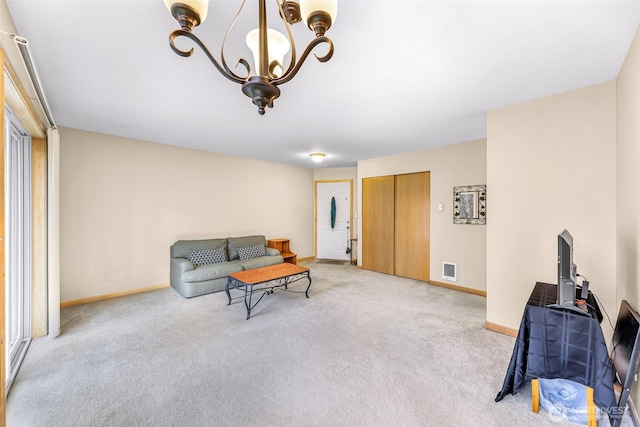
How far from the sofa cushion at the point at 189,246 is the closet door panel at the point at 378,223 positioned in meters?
2.98

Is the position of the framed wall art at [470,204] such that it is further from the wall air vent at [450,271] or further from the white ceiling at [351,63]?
the white ceiling at [351,63]

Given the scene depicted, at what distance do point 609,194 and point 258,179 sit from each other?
5.15 metres

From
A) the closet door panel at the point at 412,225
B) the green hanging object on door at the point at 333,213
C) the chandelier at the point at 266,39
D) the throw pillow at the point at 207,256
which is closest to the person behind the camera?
the chandelier at the point at 266,39

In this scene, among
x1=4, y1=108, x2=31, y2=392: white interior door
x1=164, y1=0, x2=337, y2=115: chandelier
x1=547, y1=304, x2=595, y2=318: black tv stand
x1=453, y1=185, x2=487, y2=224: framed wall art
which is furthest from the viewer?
x1=453, y1=185, x2=487, y2=224: framed wall art

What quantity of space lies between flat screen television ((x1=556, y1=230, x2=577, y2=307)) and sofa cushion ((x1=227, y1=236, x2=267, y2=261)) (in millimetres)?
4407

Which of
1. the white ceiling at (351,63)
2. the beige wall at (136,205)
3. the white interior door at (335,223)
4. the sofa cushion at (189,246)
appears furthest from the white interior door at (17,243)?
the white interior door at (335,223)

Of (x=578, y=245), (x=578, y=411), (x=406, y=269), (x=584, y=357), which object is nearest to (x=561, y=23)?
(x=578, y=245)

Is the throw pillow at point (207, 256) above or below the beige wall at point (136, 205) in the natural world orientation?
below

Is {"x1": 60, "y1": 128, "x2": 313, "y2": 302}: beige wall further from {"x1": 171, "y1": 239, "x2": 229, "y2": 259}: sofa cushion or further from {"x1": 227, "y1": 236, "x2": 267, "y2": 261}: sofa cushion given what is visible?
{"x1": 227, "y1": 236, "x2": 267, "y2": 261}: sofa cushion

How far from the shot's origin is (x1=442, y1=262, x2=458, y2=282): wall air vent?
4.31m

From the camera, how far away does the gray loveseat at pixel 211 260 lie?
12.6ft

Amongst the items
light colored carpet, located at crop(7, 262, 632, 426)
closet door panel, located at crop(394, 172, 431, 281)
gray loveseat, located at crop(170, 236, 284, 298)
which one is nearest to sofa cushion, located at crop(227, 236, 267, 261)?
gray loveseat, located at crop(170, 236, 284, 298)

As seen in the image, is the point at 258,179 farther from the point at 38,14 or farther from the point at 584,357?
the point at 584,357

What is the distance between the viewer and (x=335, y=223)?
6.55 m
